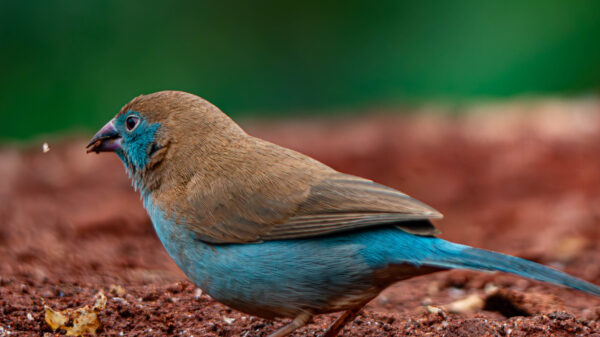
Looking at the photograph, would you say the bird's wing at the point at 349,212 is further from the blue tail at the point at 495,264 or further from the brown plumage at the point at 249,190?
the blue tail at the point at 495,264

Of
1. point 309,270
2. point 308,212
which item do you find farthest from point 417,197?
point 309,270

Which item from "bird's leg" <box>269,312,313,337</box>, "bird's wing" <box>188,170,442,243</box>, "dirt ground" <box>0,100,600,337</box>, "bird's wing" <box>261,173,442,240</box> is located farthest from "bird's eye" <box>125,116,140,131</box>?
"bird's leg" <box>269,312,313,337</box>

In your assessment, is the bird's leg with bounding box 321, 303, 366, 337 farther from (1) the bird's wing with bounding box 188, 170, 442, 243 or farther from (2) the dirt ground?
(1) the bird's wing with bounding box 188, 170, 442, 243

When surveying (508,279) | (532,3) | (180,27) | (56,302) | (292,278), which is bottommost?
(56,302)

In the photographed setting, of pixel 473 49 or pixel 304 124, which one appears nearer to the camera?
pixel 473 49

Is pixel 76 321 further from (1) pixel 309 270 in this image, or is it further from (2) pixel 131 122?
(1) pixel 309 270

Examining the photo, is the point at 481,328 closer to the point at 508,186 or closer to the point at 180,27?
the point at 508,186

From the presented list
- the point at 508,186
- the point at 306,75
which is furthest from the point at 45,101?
the point at 508,186

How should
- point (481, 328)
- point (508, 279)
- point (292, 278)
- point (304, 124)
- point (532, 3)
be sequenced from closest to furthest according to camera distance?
point (292, 278)
point (481, 328)
point (508, 279)
point (532, 3)
point (304, 124)
